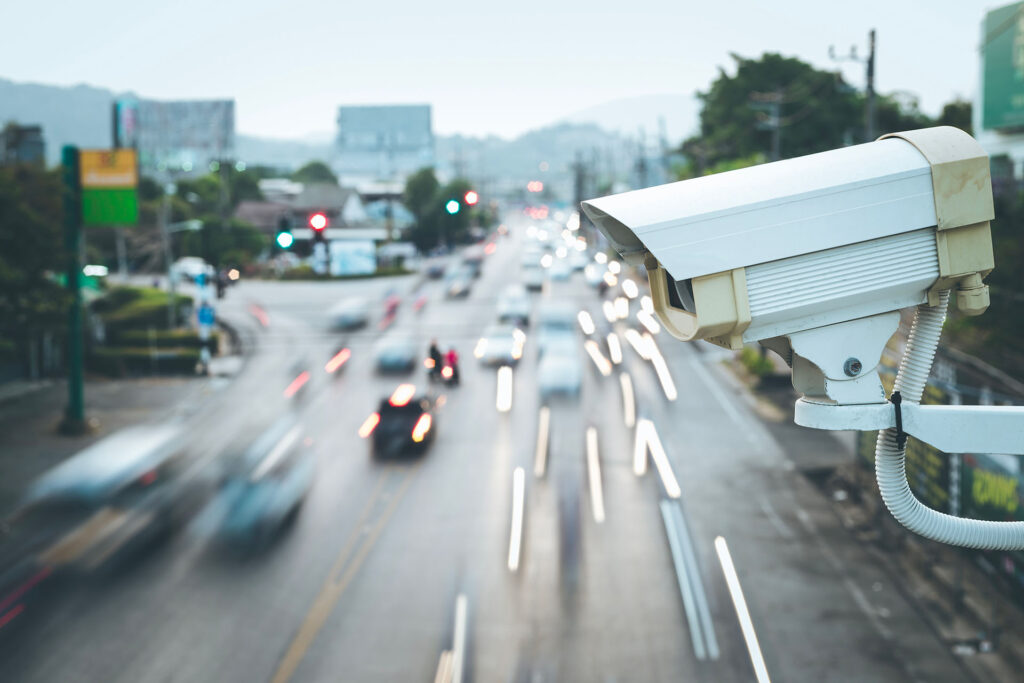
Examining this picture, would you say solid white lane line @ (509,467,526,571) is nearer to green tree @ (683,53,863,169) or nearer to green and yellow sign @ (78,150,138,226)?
green and yellow sign @ (78,150,138,226)

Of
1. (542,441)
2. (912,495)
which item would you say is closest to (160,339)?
(542,441)

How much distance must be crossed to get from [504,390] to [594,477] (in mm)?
9899

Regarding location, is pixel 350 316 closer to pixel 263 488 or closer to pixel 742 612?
pixel 263 488

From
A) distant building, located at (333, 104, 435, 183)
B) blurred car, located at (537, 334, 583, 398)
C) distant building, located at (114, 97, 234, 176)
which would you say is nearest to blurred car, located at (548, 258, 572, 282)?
blurred car, located at (537, 334, 583, 398)

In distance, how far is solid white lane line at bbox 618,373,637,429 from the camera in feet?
88.7

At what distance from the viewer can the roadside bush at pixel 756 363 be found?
31875 mm

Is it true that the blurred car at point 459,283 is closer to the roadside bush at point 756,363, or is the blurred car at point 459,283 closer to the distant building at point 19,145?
the distant building at point 19,145

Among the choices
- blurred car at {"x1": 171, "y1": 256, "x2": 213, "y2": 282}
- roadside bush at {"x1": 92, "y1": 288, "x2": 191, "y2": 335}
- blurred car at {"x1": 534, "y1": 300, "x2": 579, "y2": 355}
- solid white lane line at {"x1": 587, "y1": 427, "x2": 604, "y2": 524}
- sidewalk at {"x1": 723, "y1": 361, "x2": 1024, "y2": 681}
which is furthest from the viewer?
blurred car at {"x1": 171, "y1": 256, "x2": 213, "y2": 282}

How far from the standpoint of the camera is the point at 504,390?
31.0 metres

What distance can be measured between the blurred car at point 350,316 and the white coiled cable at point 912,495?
139ft

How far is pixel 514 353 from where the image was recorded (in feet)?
116

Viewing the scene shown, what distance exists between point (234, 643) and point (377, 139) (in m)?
177

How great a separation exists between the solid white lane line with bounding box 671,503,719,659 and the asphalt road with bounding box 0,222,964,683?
0.17 feet

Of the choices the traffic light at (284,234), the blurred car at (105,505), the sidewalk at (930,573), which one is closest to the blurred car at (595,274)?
the sidewalk at (930,573)
